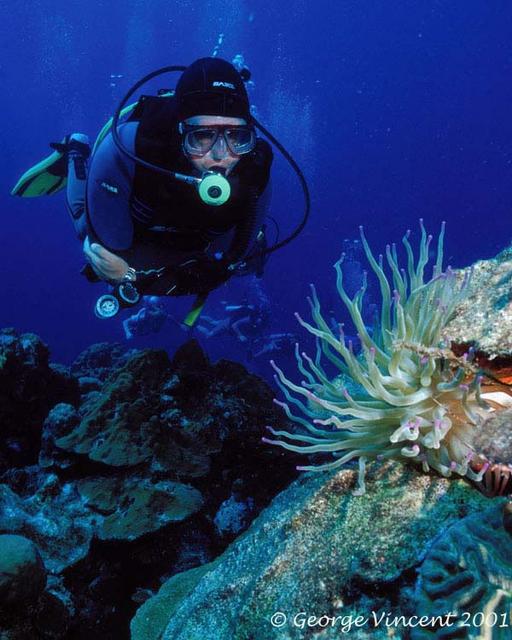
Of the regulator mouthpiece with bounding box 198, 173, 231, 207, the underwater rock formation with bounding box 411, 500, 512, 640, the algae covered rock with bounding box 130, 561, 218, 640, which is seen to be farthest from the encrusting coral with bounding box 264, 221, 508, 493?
the regulator mouthpiece with bounding box 198, 173, 231, 207

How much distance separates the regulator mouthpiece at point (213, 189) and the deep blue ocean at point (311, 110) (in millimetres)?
38434

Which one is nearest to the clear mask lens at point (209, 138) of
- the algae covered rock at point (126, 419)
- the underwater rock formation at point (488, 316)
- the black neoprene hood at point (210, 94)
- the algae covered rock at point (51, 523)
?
the black neoprene hood at point (210, 94)

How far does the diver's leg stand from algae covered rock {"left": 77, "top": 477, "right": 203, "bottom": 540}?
10.3ft

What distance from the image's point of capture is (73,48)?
50.4 m

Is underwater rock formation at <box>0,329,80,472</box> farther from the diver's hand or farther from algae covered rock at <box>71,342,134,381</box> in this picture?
algae covered rock at <box>71,342,134,381</box>

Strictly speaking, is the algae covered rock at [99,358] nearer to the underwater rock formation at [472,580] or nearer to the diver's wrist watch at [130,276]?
the diver's wrist watch at [130,276]

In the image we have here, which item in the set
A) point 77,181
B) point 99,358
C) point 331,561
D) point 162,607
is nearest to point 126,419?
point 162,607

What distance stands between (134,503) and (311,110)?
211 ft

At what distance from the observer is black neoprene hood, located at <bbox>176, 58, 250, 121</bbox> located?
3963 millimetres

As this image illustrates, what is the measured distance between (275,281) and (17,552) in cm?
4574

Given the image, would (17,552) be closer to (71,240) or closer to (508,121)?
(71,240)

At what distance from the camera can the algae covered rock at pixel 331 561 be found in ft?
5.82

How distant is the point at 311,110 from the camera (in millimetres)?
59781

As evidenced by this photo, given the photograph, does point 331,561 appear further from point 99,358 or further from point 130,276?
point 99,358
